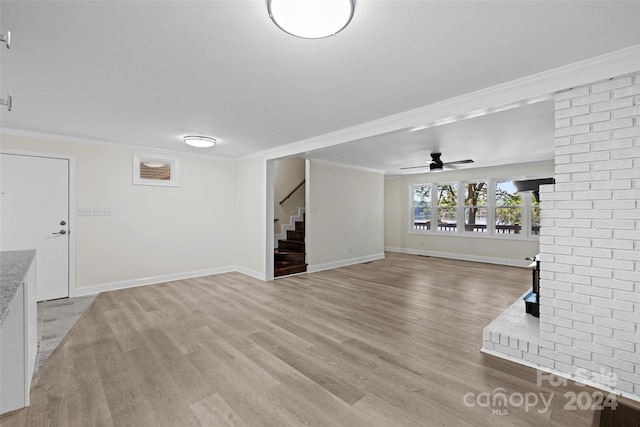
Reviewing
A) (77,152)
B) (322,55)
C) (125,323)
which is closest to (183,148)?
(77,152)

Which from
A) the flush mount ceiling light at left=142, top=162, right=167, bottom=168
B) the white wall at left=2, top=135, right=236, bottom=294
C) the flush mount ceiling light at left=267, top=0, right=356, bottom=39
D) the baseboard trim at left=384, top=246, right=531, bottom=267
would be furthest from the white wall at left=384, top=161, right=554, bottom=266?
the flush mount ceiling light at left=267, top=0, right=356, bottom=39

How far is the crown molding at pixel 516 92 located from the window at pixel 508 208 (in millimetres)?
5089

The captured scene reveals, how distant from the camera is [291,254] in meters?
6.01

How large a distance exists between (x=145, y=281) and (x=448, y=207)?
744 centimetres

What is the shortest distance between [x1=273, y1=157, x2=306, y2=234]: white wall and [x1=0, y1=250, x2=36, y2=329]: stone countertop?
513cm

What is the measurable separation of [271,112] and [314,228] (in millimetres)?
3133

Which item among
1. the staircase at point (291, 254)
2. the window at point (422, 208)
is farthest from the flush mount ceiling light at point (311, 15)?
the window at point (422, 208)

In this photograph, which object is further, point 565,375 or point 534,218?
point 534,218

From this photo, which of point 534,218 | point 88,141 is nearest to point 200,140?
point 88,141

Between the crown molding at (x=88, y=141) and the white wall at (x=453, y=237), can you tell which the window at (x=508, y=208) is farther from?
the crown molding at (x=88, y=141)

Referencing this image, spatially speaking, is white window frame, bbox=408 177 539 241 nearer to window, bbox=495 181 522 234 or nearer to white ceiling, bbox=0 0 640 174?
window, bbox=495 181 522 234

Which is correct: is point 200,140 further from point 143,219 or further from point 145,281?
point 145,281

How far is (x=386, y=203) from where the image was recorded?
30.3 feet

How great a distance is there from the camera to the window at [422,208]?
841 centimetres
